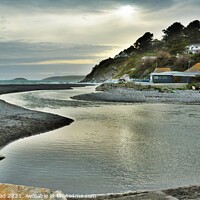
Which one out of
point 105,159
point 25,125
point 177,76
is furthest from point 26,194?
point 177,76

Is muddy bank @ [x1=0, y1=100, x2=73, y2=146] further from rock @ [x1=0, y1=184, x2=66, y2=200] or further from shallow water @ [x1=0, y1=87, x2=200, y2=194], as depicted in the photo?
rock @ [x1=0, y1=184, x2=66, y2=200]

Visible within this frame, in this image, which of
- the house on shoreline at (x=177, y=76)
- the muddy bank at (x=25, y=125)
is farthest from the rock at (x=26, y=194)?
the house on shoreline at (x=177, y=76)

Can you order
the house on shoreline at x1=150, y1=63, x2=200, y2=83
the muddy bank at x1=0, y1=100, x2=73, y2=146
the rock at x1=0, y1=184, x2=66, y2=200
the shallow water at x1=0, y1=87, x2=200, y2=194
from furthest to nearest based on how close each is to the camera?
the house on shoreline at x1=150, y1=63, x2=200, y2=83
the muddy bank at x1=0, y1=100, x2=73, y2=146
the shallow water at x1=0, y1=87, x2=200, y2=194
the rock at x1=0, y1=184, x2=66, y2=200

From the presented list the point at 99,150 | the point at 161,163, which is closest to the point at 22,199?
the point at 161,163

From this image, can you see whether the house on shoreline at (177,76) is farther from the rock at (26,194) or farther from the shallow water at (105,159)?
the rock at (26,194)

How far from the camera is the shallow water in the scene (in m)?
12.0

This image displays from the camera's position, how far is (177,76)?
9538cm

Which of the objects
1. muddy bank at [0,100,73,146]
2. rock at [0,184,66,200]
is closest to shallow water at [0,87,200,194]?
muddy bank at [0,100,73,146]

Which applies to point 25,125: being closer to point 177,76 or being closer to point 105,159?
point 105,159

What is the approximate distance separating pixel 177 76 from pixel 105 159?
8405 cm

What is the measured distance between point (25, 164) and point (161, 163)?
651cm

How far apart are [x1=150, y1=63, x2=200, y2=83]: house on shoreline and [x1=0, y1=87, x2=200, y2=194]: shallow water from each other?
66440mm

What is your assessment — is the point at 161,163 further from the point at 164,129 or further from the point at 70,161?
the point at 164,129

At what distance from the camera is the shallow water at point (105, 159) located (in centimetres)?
1203
